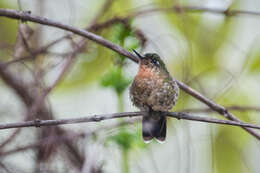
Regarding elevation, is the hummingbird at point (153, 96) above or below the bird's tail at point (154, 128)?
above

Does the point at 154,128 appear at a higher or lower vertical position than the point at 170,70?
lower

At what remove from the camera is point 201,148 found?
137 inches

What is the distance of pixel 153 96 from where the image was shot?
2715 millimetres

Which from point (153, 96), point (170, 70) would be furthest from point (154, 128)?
point (170, 70)

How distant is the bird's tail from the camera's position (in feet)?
8.83

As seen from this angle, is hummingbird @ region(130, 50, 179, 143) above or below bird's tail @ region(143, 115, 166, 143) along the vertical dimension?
above

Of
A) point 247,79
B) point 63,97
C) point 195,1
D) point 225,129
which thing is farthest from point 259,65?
point 63,97

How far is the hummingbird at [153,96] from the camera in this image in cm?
271

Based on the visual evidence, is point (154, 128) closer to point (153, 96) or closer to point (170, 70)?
point (153, 96)

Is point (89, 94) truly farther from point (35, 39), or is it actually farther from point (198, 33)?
point (198, 33)

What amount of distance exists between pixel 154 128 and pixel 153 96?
0.25 meters

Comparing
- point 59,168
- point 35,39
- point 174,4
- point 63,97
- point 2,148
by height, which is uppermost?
point 174,4

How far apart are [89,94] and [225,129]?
1.45 m

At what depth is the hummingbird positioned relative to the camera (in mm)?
2715
